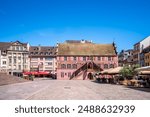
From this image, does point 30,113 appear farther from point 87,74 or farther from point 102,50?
point 102,50

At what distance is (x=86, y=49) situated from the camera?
72.9 meters

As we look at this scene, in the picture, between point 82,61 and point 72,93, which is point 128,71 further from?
point 82,61

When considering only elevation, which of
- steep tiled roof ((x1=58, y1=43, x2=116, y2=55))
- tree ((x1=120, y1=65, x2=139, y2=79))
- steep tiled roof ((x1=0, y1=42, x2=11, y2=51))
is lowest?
tree ((x1=120, y1=65, x2=139, y2=79))

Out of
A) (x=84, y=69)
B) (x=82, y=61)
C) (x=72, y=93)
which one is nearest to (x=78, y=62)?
(x=82, y=61)

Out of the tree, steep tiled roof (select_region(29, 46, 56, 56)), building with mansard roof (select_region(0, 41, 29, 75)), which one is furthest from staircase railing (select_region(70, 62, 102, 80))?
the tree

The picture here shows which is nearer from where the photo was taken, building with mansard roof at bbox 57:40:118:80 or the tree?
the tree

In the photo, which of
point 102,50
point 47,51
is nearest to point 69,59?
point 102,50

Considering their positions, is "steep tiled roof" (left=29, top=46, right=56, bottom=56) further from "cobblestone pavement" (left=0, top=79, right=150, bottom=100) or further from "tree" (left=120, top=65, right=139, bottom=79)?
"cobblestone pavement" (left=0, top=79, right=150, bottom=100)

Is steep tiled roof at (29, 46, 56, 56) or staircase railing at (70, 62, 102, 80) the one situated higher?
steep tiled roof at (29, 46, 56, 56)

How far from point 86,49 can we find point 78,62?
5.12 m

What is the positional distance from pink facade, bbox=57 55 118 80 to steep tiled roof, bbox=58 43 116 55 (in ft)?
4.37

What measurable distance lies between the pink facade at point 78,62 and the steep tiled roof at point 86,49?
4.37ft

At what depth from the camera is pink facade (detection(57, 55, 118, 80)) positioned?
69375 mm

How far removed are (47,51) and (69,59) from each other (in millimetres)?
21435
